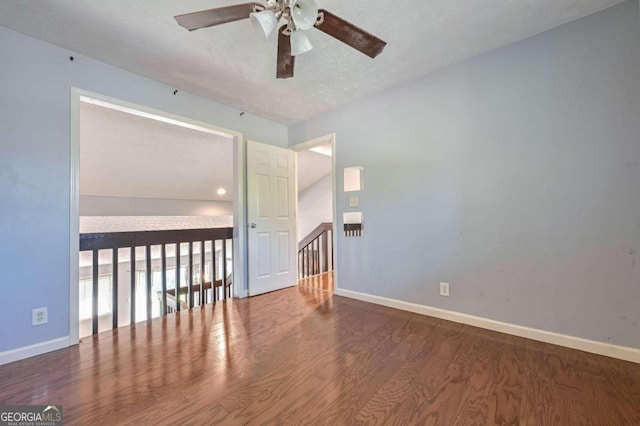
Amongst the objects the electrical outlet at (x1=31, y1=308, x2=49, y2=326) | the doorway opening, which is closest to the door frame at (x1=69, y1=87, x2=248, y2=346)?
the electrical outlet at (x1=31, y1=308, x2=49, y2=326)

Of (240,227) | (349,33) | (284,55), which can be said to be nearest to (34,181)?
(240,227)

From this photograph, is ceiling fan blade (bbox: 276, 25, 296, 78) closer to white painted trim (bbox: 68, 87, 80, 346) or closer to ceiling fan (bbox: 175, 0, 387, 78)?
ceiling fan (bbox: 175, 0, 387, 78)

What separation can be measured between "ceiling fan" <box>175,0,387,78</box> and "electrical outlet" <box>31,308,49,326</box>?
89.7 inches

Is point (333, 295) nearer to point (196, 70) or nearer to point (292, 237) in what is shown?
point (292, 237)

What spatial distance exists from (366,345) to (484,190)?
163 centimetres

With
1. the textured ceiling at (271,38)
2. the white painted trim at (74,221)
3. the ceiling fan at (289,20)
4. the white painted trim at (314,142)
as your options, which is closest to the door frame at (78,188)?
the white painted trim at (74,221)

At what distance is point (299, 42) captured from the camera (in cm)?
160

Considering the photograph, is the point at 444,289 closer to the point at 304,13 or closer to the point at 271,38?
the point at 304,13

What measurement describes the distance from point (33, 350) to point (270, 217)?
2.37 meters

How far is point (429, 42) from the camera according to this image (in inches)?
84.5

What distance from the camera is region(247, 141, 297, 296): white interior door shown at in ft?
11.2

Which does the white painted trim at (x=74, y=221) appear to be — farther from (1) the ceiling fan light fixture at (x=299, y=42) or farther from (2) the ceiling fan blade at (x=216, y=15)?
(1) the ceiling fan light fixture at (x=299, y=42)

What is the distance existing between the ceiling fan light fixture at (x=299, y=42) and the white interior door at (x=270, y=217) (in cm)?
190

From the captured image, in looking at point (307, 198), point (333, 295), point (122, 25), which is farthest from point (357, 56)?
point (307, 198)
